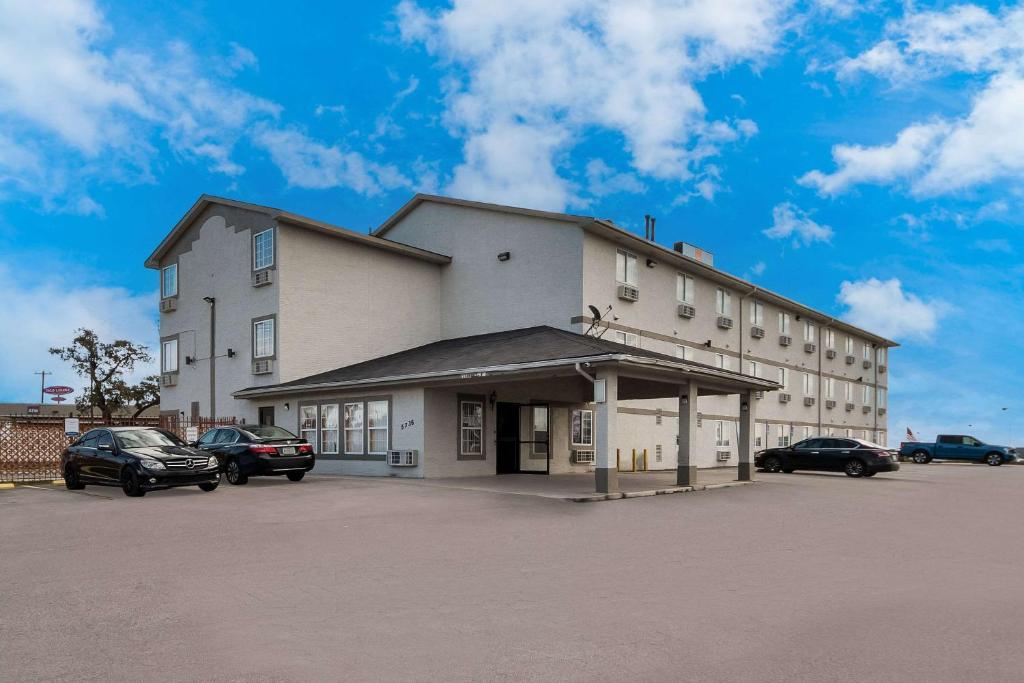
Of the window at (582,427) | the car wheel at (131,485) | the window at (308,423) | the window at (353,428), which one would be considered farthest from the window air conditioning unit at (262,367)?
the window at (582,427)

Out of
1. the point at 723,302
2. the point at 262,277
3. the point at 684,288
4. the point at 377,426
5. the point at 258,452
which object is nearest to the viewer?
the point at 258,452

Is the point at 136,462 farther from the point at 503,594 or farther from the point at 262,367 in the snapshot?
the point at 503,594

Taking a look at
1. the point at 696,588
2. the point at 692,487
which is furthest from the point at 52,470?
the point at 696,588

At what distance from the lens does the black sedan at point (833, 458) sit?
2844 cm

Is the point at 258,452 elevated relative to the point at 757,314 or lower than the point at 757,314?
lower

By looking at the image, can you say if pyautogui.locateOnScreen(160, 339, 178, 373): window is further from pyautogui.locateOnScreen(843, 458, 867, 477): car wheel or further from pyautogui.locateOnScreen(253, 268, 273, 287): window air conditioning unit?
pyautogui.locateOnScreen(843, 458, 867, 477): car wheel

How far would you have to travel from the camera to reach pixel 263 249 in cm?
2867

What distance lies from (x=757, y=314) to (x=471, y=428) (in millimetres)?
19857

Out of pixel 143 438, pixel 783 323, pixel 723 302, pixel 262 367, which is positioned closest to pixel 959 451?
pixel 783 323

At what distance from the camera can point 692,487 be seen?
2053 cm

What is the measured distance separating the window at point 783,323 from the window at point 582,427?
16.9 m

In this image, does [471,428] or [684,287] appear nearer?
[471,428]

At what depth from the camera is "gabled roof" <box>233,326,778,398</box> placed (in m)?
19.4

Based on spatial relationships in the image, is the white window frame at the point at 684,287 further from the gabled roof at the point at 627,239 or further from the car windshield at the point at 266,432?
the car windshield at the point at 266,432
